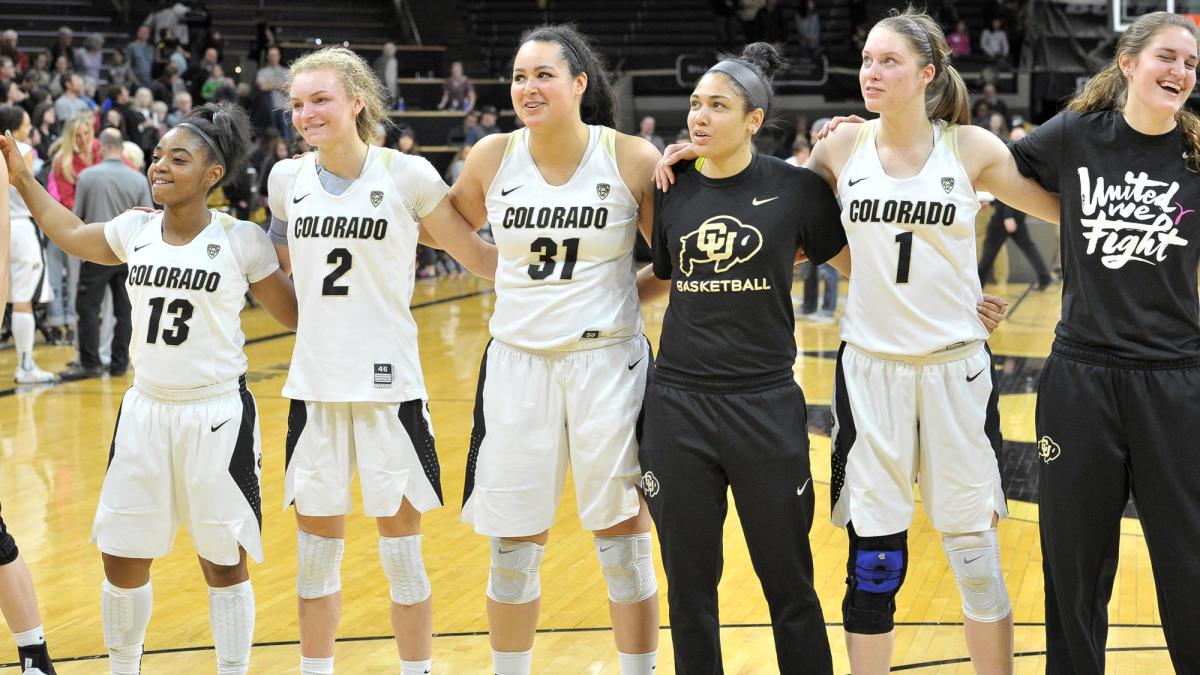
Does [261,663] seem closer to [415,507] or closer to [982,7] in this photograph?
[415,507]

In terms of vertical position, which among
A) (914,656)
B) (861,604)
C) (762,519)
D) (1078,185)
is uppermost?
(1078,185)

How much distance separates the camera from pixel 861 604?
11.9ft

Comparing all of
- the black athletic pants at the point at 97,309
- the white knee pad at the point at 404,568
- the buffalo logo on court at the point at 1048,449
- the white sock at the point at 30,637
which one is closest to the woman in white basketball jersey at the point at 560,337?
the white knee pad at the point at 404,568

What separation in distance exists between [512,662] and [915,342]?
150cm

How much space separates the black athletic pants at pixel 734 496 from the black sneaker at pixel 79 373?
7.80 metres

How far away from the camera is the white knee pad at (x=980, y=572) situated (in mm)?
3637

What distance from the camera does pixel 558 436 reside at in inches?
149

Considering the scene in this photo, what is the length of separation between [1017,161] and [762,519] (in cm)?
121

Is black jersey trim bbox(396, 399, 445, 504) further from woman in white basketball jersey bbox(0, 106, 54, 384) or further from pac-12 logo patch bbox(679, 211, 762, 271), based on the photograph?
woman in white basketball jersey bbox(0, 106, 54, 384)

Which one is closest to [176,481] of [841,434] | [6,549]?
[6,549]

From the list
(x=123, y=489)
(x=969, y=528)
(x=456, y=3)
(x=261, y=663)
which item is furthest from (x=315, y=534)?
(x=456, y=3)

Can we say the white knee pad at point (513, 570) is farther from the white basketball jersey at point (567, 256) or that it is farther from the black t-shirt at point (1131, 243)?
the black t-shirt at point (1131, 243)

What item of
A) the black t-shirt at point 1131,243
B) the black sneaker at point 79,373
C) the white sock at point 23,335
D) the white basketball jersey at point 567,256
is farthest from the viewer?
the black sneaker at point 79,373

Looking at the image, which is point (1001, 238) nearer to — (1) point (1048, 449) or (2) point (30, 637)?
(1) point (1048, 449)
